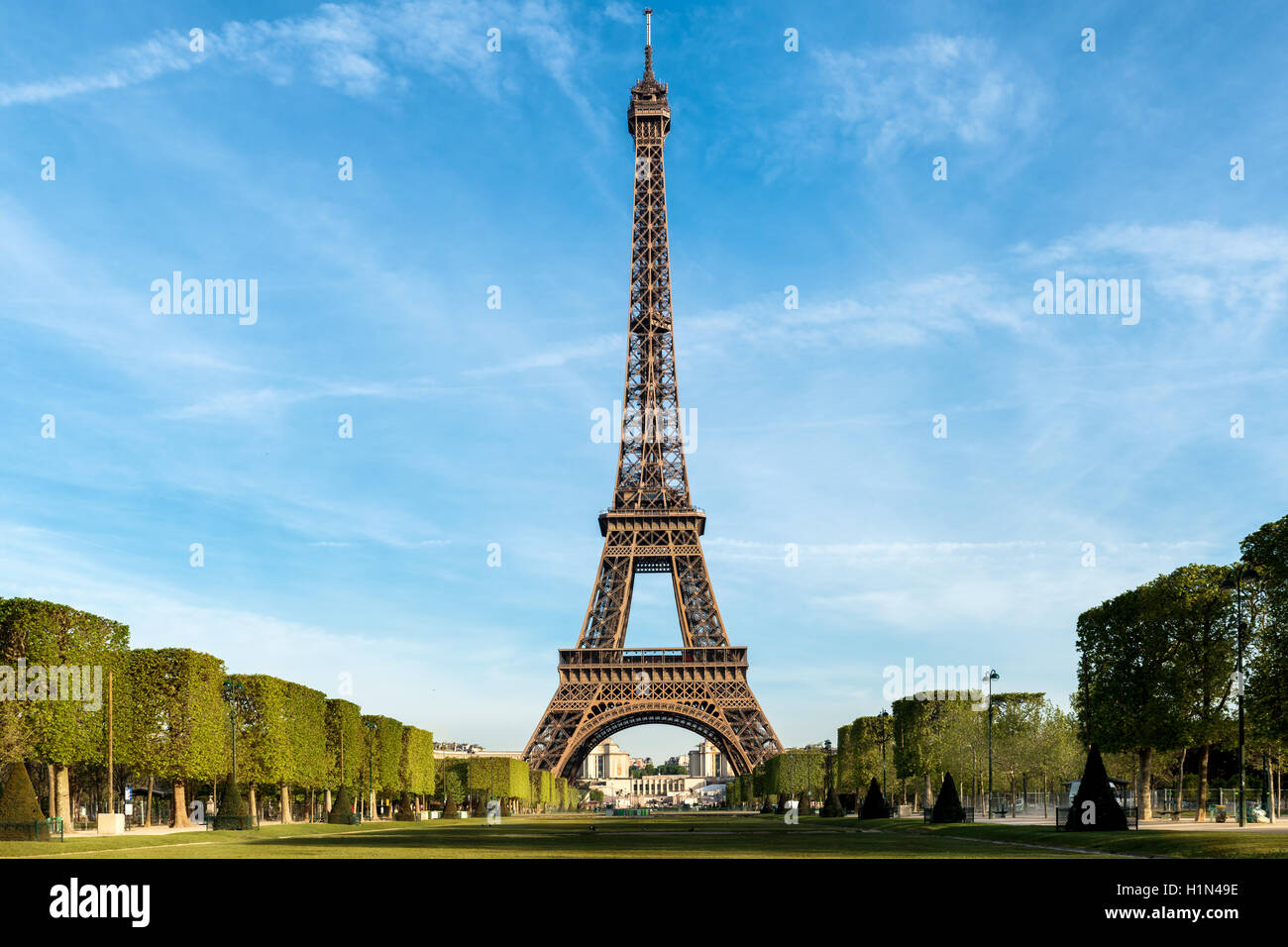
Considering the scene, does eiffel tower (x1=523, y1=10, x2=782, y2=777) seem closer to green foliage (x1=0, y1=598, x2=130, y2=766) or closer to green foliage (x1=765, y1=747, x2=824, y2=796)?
green foliage (x1=765, y1=747, x2=824, y2=796)

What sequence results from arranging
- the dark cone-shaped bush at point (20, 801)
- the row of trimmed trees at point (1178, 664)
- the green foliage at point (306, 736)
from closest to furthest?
1. the dark cone-shaped bush at point (20, 801)
2. the row of trimmed trees at point (1178, 664)
3. the green foliage at point (306, 736)

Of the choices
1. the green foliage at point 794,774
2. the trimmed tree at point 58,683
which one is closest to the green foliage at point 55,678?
the trimmed tree at point 58,683

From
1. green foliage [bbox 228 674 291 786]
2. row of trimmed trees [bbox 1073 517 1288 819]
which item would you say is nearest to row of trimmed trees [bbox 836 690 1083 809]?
row of trimmed trees [bbox 1073 517 1288 819]

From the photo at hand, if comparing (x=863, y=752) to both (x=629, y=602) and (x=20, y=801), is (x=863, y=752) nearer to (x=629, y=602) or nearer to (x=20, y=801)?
(x=629, y=602)

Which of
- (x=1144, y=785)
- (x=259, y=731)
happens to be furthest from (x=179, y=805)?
(x=1144, y=785)

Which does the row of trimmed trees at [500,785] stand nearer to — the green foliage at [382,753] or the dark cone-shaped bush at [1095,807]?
the green foliage at [382,753]
